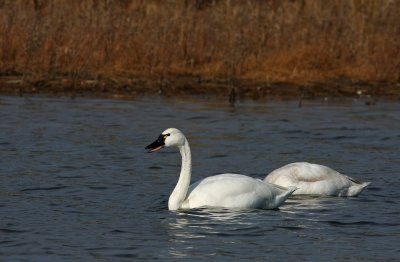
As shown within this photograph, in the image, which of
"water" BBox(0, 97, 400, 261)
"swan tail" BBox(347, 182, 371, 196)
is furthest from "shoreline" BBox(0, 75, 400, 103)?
"swan tail" BBox(347, 182, 371, 196)

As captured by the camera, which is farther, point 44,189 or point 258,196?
point 44,189

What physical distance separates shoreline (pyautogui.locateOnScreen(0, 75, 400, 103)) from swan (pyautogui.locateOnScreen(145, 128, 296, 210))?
28.5 feet

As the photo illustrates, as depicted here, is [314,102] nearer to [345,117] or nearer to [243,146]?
[345,117]

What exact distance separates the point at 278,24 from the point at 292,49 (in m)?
0.88

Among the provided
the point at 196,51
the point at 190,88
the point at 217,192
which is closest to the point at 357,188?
the point at 217,192

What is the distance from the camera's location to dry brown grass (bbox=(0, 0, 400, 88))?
21.5 metres

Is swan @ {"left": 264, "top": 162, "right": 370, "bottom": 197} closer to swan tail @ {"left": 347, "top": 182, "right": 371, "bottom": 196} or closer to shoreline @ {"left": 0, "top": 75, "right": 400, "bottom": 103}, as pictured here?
swan tail @ {"left": 347, "top": 182, "right": 371, "bottom": 196}

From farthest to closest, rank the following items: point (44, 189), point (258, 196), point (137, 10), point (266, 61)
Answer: point (137, 10) → point (266, 61) → point (44, 189) → point (258, 196)

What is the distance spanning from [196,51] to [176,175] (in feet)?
30.2

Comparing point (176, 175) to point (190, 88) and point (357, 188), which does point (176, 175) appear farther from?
point (190, 88)

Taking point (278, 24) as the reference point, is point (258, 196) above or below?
below

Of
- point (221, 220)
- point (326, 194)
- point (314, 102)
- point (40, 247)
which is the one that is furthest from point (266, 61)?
point (40, 247)

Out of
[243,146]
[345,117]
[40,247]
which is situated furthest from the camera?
[345,117]

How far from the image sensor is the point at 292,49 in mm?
22328
